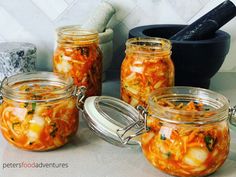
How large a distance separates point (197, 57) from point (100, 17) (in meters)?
0.31

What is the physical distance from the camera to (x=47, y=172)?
88 cm

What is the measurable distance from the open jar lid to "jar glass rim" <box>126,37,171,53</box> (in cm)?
13

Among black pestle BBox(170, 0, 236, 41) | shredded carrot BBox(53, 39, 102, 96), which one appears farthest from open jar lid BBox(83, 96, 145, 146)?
black pestle BBox(170, 0, 236, 41)

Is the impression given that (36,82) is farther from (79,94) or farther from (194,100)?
(194,100)

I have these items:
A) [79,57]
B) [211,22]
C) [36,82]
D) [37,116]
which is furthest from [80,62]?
[211,22]

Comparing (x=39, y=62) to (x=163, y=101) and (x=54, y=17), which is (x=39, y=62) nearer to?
(x=54, y=17)

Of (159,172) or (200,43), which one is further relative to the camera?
(200,43)

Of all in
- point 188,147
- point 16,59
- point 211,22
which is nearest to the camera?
point 188,147

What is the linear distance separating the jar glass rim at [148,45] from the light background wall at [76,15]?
0.29 metres

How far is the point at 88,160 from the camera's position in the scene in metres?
0.92

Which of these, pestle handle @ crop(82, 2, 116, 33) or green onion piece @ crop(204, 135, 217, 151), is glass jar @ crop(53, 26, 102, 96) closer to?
pestle handle @ crop(82, 2, 116, 33)

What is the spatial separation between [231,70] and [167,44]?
0.48 m

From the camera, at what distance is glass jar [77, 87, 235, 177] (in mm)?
825

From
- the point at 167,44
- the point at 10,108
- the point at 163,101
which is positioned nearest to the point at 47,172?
the point at 10,108
